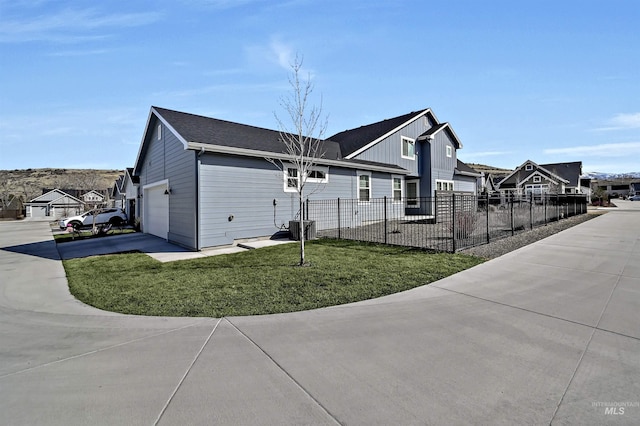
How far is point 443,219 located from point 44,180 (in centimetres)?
10484

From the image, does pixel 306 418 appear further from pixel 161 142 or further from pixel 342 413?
pixel 161 142

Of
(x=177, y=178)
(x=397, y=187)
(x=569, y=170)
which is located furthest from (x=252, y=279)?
(x=569, y=170)

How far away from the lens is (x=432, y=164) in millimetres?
20031

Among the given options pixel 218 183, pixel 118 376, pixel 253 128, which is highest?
pixel 253 128

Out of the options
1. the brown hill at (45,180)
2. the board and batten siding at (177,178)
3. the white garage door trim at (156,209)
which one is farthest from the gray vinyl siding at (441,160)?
the brown hill at (45,180)

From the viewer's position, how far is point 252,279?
632 cm

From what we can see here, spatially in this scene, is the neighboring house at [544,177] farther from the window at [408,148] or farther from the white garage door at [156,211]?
the white garage door at [156,211]

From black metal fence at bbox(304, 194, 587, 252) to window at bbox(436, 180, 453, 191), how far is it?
2699 millimetres

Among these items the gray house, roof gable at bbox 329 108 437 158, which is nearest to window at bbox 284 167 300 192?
the gray house

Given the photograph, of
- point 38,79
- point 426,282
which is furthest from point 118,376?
point 38,79

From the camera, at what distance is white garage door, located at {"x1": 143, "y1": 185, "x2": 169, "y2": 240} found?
13.4 metres

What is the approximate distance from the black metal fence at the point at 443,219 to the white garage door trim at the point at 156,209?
6325 millimetres

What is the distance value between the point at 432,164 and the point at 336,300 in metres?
17.4

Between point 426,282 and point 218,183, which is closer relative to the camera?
point 426,282
